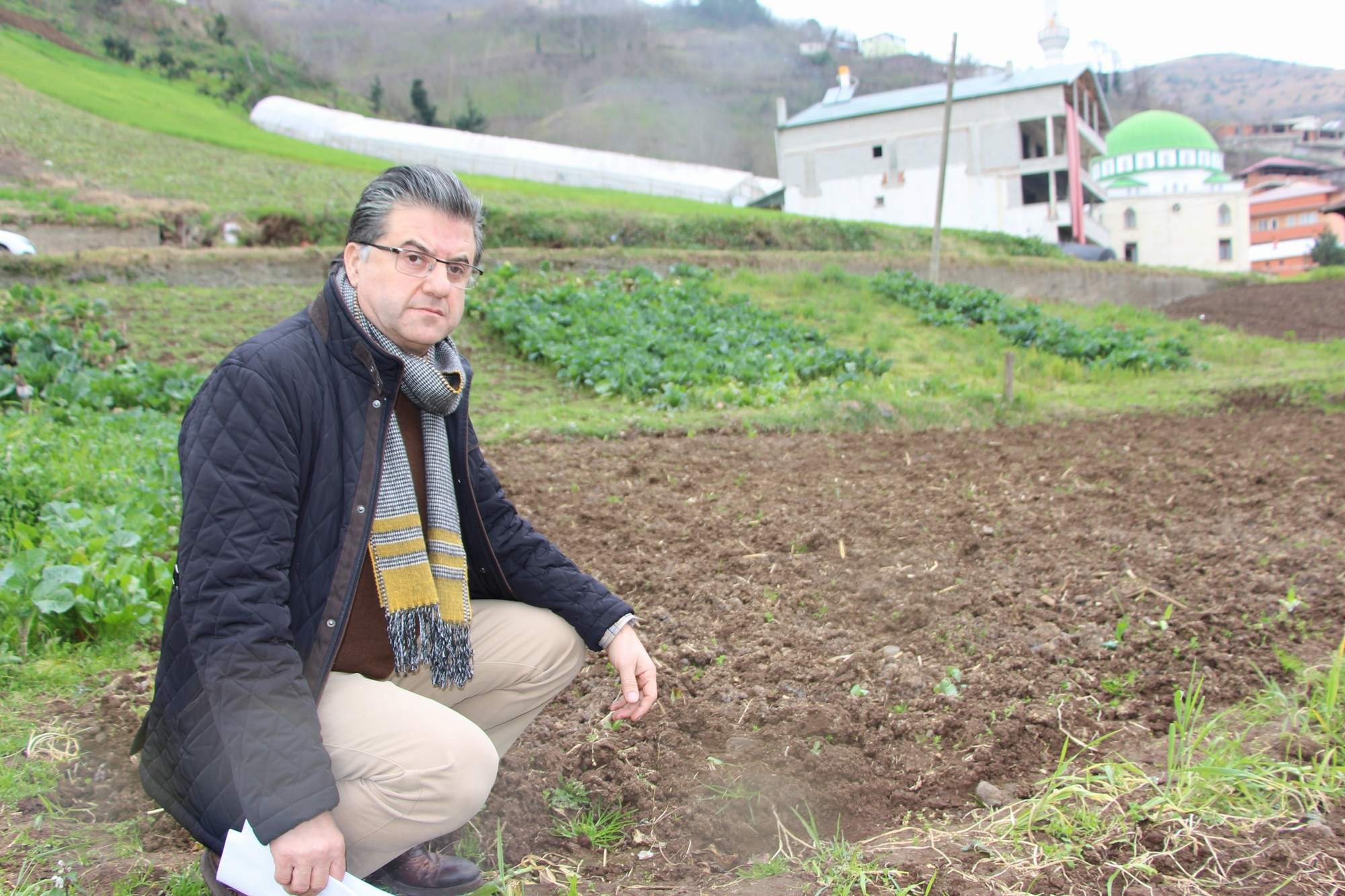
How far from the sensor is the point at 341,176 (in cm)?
2003

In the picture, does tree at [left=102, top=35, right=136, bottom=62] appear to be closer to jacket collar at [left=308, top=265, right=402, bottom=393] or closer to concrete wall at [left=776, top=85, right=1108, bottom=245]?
concrete wall at [left=776, top=85, right=1108, bottom=245]

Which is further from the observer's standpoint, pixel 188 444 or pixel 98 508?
pixel 98 508

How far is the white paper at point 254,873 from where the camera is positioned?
1.77 meters

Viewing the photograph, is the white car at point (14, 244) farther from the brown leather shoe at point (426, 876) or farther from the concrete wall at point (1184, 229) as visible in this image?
the concrete wall at point (1184, 229)

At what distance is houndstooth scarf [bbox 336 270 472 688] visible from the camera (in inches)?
82.6

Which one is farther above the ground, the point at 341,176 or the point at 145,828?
the point at 341,176

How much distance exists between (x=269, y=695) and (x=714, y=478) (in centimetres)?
431

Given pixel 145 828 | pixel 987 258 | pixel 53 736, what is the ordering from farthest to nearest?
pixel 987 258 → pixel 53 736 → pixel 145 828

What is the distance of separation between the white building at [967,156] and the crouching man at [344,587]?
3286 cm

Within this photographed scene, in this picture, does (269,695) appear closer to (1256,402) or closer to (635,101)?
(1256,402)

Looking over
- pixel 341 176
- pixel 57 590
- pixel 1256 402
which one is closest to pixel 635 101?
pixel 341 176

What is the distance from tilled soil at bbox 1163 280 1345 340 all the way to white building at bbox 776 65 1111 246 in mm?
13616

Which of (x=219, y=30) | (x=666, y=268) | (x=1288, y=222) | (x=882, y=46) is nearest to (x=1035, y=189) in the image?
(x=666, y=268)

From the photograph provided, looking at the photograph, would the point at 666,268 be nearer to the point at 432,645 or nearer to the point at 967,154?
the point at 432,645
